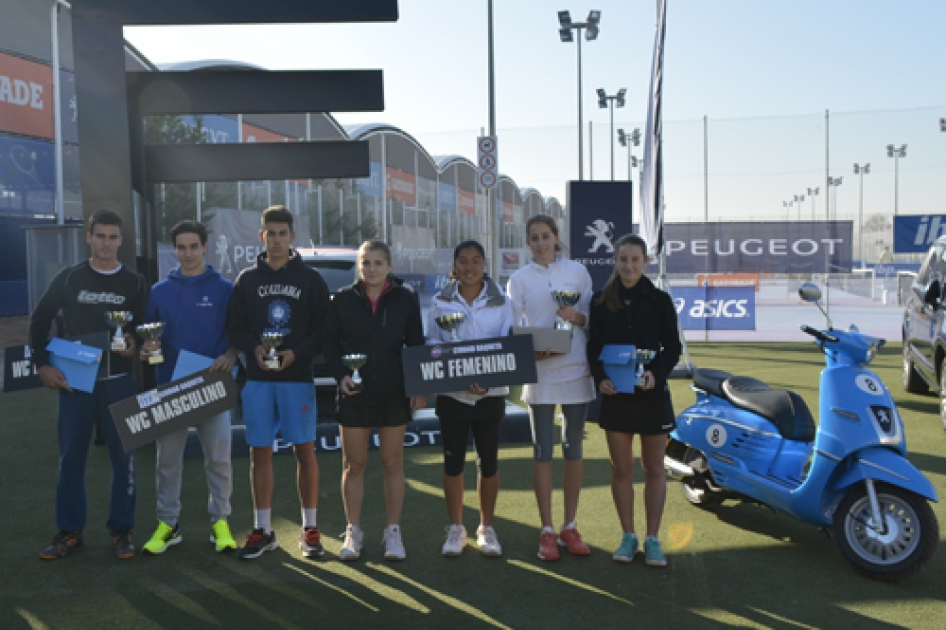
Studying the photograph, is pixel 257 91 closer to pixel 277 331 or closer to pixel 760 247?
pixel 277 331

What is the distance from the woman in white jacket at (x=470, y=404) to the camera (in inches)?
179

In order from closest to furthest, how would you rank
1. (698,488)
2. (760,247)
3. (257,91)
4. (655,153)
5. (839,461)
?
(839,461)
(698,488)
(257,91)
(655,153)
(760,247)

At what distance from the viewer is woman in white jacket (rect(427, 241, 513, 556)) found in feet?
14.9

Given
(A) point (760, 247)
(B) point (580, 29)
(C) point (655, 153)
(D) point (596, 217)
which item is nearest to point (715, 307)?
(A) point (760, 247)

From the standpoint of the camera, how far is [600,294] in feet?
15.1

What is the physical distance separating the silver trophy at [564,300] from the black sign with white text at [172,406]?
5.92 feet

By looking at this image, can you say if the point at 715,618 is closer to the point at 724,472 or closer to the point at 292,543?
the point at 724,472

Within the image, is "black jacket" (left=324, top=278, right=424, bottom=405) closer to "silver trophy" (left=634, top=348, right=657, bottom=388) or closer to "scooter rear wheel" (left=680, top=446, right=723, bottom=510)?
"silver trophy" (left=634, top=348, right=657, bottom=388)

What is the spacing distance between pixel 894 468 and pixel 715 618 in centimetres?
117

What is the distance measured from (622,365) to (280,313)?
1848 mm

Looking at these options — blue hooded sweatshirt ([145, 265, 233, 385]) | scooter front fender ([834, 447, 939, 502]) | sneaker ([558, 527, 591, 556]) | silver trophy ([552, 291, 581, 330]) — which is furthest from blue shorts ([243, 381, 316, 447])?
scooter front fender ([834, 447, 939, 502])

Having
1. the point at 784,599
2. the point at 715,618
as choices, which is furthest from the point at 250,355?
the point at 784,599

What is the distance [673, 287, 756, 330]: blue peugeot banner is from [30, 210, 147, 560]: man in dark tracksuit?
14185 mm

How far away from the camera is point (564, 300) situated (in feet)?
14.8
